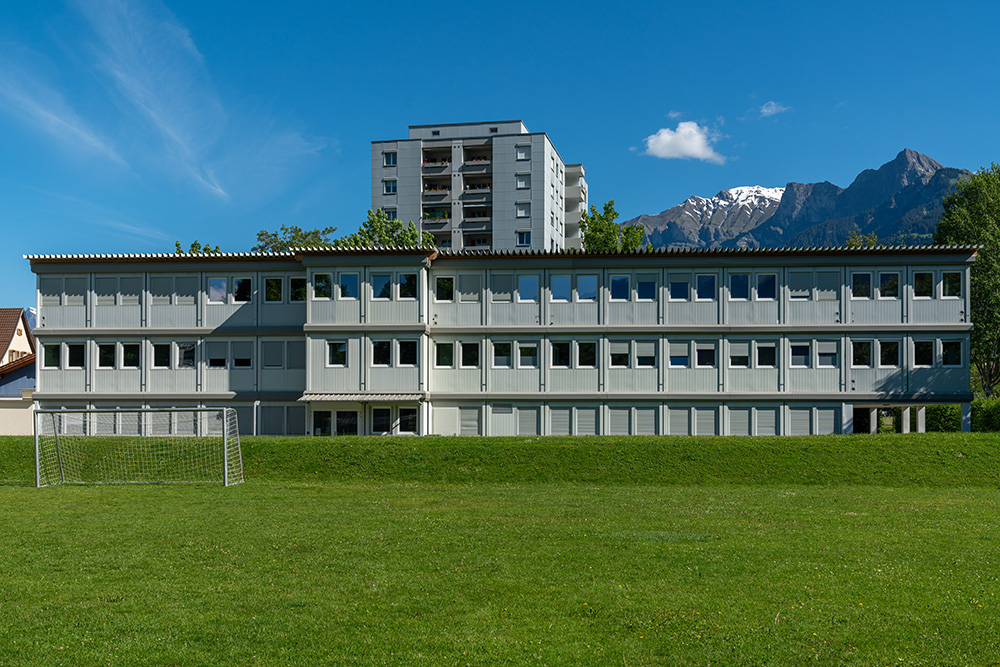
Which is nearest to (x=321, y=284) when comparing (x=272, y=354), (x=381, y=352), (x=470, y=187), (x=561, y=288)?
(x=381, y=352)

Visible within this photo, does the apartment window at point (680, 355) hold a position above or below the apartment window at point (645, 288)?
below

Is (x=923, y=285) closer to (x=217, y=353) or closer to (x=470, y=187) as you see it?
(x=217, y=353)

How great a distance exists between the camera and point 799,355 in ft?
120

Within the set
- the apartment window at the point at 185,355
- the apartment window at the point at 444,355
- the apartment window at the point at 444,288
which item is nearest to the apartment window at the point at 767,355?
the apartment window at the point at 444,355

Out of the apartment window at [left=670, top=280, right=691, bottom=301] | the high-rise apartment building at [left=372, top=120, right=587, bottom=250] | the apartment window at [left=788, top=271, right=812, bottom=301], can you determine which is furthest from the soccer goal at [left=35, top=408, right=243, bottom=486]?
the high-rise apartment building at [left=372, top=120, right=587, bottom=250]

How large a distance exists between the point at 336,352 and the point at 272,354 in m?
3.78

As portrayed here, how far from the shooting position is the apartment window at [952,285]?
119 feet

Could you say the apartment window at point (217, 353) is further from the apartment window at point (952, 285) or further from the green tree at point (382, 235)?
the apartment window at point (952, 285)

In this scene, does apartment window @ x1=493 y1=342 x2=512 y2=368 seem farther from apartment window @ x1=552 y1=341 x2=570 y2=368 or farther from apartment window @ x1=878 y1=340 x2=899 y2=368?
apartment window @ x1=878 y1=340 x2=899 y2=368

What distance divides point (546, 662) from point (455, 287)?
30.3m

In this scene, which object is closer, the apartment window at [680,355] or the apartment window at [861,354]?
the apartment window at [861,354]

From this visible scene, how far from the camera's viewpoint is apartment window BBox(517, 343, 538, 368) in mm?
37406

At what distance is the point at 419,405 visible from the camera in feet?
120

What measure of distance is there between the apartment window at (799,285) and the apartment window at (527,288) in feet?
38.0
